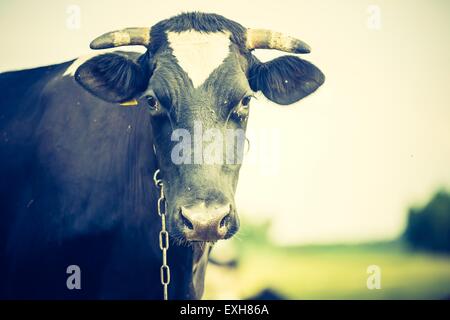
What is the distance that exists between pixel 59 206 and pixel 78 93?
1041 millimetres

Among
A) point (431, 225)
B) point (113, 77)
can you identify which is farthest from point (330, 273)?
point (113, 77)

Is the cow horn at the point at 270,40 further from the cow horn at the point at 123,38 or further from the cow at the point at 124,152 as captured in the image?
the cow horn at the point at 123,38

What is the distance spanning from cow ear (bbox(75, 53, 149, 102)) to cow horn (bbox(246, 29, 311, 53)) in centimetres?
87

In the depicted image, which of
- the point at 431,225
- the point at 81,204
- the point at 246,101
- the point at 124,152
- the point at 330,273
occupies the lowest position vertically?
the point at 330,273

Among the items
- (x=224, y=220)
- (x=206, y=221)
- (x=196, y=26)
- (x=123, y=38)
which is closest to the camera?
(x=206, y=221)

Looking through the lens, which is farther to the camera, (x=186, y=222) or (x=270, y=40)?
(x=270, y=40)

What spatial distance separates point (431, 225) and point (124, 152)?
39.1 ft

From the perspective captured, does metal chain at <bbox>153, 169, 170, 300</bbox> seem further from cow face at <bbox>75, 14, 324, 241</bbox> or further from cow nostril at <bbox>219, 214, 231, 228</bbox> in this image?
cow nostril at <bbox>219, 214, 231, 228</bbox>

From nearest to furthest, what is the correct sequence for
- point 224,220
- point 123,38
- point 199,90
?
point 224,220
point 199,90
point 123,38

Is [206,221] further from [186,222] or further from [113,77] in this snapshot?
[113,77]

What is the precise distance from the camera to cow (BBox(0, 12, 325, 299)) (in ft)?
13.6

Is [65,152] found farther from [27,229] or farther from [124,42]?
[124,42]

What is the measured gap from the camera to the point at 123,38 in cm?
455
